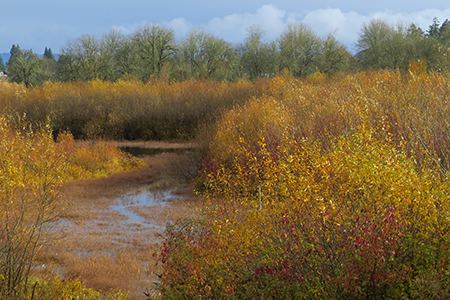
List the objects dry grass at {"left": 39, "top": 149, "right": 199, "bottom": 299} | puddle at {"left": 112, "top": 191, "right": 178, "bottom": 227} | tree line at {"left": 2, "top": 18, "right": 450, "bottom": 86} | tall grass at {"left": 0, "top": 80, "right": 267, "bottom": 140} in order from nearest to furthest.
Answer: dry grass at {"left": 39, "top": 149, "right": 199, "bottom": 299} → puddle at {"left": 112, "top": 191, "right": 178, "bottom": 227} → tall grass at {"left": 0, "top": 80, "right": 267, "bottom": 140} → tree line at {"left": 2, "top": 18, "right": 450, "bottom": 86}

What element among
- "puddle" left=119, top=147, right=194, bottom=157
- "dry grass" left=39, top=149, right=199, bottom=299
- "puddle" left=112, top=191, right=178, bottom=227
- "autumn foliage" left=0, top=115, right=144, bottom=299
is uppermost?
"autumn foliage" left=0, top=115, right=144, bottom=299

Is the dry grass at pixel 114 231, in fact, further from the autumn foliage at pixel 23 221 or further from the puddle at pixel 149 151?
the puddle at pixel 149 151

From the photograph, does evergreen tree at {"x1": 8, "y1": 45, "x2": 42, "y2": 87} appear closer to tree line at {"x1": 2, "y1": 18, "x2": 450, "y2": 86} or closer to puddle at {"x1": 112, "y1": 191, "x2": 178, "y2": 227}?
tree line at {"x1": 2, "y1": 18, "x2": 450, "y2": 86}

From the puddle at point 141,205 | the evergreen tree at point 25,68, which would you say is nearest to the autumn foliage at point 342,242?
the puddle at point 141,205

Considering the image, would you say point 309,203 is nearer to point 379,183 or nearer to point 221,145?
point 379,183

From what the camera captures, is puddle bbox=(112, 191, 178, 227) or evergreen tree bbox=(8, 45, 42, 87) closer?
puddle bbox=(112, 191, 178, 227)

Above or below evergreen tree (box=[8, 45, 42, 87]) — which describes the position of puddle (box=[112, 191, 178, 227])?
below

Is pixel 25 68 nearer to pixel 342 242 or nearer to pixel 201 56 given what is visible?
pixel 201 56

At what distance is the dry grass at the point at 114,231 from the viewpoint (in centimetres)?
961

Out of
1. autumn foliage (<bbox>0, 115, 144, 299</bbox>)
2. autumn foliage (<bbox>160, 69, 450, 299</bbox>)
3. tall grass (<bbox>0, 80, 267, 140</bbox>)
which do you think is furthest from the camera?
→ tall grass (<bbox>0, 80, 267, 140</bbox>)

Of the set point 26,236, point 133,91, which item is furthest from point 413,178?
point 133,91

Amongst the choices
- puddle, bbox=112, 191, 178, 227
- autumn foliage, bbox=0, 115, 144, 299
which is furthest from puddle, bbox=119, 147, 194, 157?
autumn foliage, bbox=0, 115, 144, 299

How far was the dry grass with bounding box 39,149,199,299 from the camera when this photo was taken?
31.5ft

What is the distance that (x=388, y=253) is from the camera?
5.54 meters
